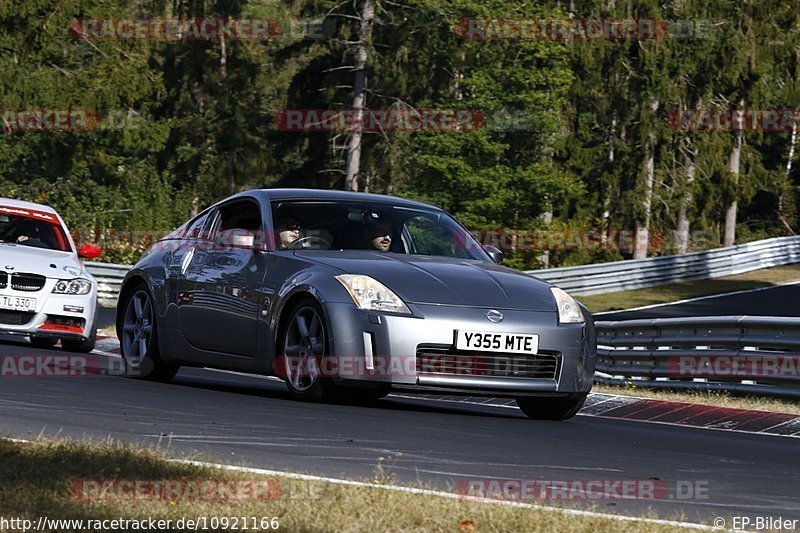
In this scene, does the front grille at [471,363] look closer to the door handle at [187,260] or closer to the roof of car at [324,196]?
the roof of car at [324,196]

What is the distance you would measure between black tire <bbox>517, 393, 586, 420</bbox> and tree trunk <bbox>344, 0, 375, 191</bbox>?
38.8m

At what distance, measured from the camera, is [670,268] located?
144 ft

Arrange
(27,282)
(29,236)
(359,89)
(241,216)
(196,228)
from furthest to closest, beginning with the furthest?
(359,89)
(29,236)
(27,282)
(196,228)
(241,216)

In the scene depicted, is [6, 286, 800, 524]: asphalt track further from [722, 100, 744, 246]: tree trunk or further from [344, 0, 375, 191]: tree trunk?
[722, 100, 744, 246]: tree trunk

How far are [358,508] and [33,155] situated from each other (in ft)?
176

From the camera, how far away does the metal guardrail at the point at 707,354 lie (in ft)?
44.6

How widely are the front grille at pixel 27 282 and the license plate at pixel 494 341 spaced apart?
6704 millimetres

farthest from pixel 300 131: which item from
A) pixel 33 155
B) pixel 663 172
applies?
pixel 663 172

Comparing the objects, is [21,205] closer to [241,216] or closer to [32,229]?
[32,229]

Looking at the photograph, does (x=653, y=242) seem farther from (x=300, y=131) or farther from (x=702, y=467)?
(x=702, y=467)

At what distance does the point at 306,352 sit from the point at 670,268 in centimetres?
3550

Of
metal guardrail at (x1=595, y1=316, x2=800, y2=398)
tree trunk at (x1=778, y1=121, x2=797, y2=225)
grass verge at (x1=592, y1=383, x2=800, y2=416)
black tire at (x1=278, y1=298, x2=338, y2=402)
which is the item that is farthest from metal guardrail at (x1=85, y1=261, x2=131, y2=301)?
tree trunk at (x1=778, y1=121, x2=797, y2=225)

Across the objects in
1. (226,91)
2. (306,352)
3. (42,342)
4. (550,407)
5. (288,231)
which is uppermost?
(226,91)

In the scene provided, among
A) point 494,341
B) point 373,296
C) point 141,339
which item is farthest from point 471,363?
point 141,339
